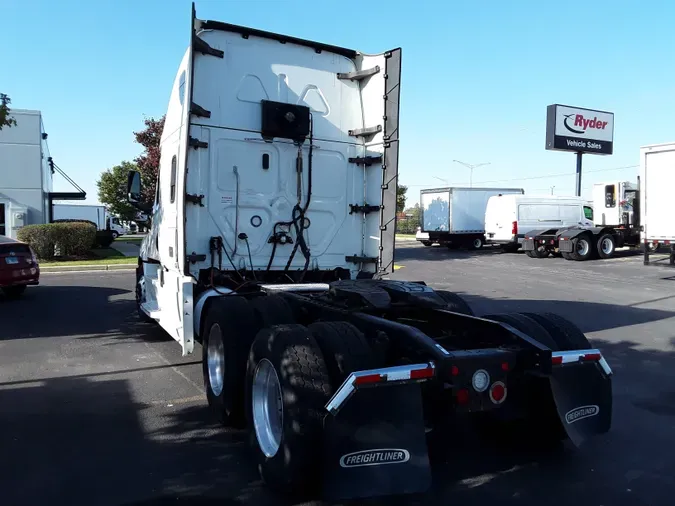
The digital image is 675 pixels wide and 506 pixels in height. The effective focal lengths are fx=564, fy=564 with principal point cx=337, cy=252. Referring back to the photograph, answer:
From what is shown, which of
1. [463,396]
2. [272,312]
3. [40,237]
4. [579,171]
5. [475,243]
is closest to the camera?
[463,396]

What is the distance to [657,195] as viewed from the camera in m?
17.3

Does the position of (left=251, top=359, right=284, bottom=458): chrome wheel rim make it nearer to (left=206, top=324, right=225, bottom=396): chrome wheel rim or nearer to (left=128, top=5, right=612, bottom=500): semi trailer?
(left=128, top=5, right=612, bottom=500): semi trailer

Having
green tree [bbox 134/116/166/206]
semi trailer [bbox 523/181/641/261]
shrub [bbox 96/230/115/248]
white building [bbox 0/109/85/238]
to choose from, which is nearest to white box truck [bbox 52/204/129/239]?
shrub [bbox 96/230/115/248]

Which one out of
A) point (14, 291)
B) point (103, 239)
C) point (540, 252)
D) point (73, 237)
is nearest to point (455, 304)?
point (14, 291)

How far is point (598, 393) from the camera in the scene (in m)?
3.99

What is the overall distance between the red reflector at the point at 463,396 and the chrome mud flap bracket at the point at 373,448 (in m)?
0.37

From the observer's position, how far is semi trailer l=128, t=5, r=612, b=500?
132 inches

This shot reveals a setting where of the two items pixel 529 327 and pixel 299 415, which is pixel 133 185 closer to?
pixel 299 415

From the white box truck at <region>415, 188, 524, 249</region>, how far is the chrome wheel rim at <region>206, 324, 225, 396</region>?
2542 cm

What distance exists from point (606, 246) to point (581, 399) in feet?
69.3

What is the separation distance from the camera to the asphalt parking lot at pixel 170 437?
371cm

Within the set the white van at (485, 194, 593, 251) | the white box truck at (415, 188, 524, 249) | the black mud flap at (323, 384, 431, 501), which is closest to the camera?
the black mud flap at (323, 384, 431, 501)

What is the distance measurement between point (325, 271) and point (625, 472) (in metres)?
4.16

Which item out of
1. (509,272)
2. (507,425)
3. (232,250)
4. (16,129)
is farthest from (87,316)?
(16,129)
